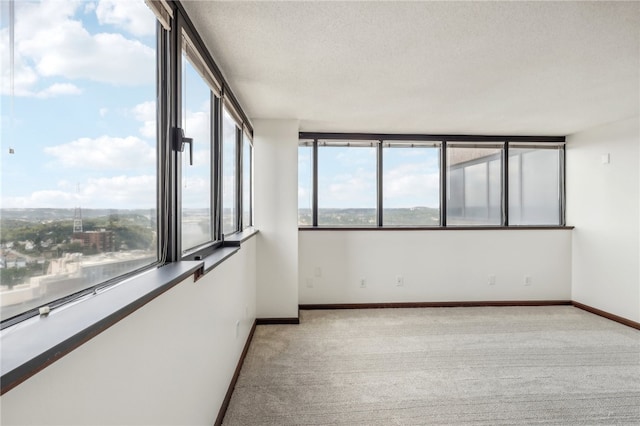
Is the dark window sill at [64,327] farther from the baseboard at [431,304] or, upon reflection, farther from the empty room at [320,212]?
the baseboard at [431,304]

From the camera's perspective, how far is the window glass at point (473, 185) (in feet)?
15.1

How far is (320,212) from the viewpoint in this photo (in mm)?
4465

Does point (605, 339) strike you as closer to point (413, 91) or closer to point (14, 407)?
point (413, 91)

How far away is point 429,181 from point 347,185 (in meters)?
1.12

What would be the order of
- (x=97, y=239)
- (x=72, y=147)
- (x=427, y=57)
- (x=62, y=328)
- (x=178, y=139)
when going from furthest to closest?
(x=427, y=57), (x=178, y=139), (x=97, y=239), (x=72, y=147), (x=62, y=328)

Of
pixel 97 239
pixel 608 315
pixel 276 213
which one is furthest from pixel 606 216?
pixel 97 239

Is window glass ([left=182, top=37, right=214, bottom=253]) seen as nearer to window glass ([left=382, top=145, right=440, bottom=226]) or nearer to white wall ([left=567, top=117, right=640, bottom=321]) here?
window glass ([left=382, top=145, right=440, bottom=226])

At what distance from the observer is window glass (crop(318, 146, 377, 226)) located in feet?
14.6

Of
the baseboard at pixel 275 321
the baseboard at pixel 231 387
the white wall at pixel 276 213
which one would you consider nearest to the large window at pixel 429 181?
the white wall at pixel 276 213

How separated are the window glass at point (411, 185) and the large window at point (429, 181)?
13 mm

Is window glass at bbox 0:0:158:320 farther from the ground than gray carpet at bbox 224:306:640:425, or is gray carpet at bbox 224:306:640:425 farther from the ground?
window glass at bbox 0:0:158:320

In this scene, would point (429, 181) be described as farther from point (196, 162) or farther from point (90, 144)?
point (90, 144)

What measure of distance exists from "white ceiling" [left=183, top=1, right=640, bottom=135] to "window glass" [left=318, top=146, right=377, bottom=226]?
89cm

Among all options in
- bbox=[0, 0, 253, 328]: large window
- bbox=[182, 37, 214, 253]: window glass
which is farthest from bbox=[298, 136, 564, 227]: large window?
bbox=[0, 0, 253, 328]: large window
